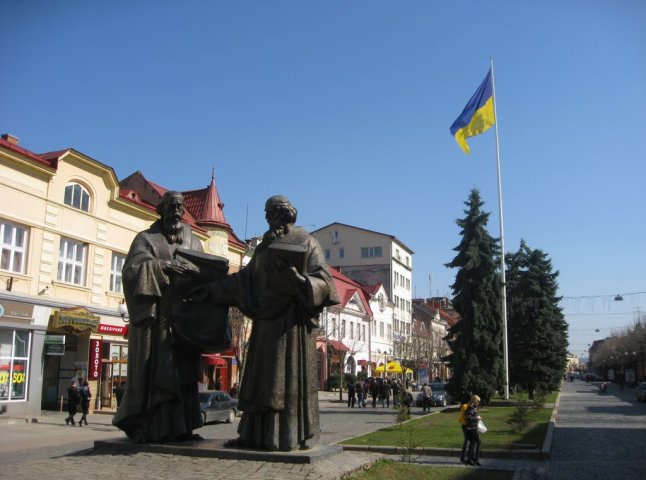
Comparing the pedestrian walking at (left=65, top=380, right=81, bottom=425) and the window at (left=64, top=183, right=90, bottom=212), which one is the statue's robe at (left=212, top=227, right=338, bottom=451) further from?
the window at (left=64, top=183, right=90, bottom=212)

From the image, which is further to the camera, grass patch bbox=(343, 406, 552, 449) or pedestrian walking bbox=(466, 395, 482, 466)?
grass patch bbox=(343, 406, 552, 449)


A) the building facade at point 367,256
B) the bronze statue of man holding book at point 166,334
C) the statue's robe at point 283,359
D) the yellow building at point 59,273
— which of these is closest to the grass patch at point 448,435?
the statue's robe at point 283,359

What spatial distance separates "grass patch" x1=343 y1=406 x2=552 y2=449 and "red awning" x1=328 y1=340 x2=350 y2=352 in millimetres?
27695

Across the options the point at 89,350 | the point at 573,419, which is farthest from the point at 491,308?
Result: the point at 89,350

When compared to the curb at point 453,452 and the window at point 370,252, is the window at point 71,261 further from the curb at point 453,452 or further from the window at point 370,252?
the window at point 370,252

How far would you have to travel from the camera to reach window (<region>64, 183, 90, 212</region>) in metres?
26.5

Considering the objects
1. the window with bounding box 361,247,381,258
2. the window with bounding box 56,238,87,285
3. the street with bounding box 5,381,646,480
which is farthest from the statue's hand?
the window with bounding box 361,247,381,258

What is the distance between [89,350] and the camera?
27.1 meters

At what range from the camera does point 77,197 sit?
2708 cm

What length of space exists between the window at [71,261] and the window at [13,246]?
192 centimetres

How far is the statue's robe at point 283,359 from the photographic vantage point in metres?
6.62

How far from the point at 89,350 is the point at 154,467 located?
2272cm

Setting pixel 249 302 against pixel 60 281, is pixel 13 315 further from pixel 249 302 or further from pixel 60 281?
pixel 249 302

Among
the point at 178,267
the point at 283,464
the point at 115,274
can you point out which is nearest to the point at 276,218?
the point at 178,267
